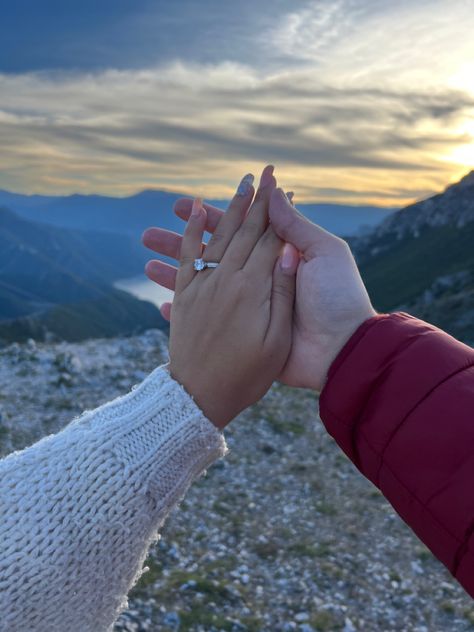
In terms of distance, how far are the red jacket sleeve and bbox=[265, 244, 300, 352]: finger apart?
1.48ft

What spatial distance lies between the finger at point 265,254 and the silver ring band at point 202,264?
0.68ft

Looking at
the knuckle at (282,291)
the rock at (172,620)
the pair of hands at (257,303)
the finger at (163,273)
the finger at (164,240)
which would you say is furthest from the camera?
the rock at (172,620)

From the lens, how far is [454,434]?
244 centimetres

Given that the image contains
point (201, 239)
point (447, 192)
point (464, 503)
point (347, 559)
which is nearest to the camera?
point (464, 503)

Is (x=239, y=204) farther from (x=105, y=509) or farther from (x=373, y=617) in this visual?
(x=373, y=617)

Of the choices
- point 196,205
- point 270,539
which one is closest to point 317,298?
point 196,205

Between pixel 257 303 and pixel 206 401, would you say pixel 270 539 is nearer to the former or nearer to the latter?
pixel 257 303

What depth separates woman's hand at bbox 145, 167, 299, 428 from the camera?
→ 121 inches

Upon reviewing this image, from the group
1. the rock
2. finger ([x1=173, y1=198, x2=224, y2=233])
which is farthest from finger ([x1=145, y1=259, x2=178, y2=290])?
the rock

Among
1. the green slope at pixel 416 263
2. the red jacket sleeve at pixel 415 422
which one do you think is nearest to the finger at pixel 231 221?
the red jacket sleeve at pixel 415 422

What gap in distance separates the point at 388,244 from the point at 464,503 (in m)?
184

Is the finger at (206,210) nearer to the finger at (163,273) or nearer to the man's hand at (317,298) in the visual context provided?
the finger at (163,273)

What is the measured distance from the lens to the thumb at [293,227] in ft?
12.4

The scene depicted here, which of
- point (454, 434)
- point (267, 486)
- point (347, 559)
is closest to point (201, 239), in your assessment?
point (454, 434)
